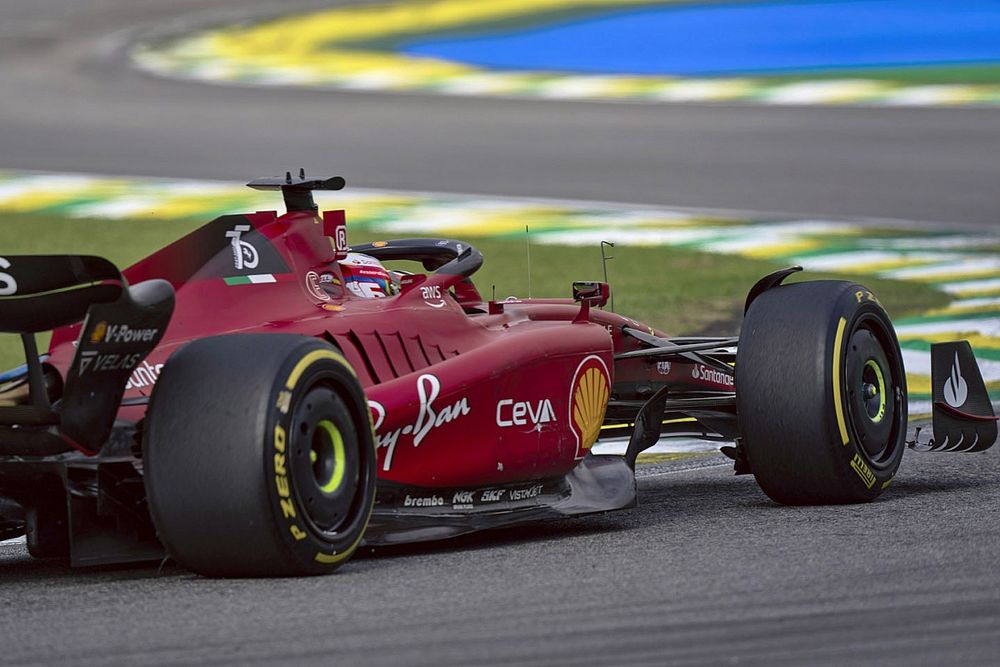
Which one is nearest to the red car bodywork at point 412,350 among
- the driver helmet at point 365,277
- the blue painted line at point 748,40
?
the driver helmet at point 365,277

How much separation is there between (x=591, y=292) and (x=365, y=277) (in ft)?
3.40

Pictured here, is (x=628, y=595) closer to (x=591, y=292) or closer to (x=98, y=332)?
(x=98, y=332)

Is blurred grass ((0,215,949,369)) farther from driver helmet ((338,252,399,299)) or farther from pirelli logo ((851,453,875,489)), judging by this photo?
driver helmet ((338,252,399,299))

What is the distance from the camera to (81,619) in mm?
5355

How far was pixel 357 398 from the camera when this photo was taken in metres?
6.21

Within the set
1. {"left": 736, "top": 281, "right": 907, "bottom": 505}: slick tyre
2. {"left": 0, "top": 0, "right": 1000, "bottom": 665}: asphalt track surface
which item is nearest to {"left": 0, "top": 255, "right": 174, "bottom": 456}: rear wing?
{"left": 0, "top": 0, "right": 1000, "bottom": 665}: asphalt track surface

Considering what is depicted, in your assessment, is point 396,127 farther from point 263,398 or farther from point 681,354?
point 263,398

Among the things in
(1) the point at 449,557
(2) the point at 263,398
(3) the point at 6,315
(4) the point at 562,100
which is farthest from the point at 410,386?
(4) the point at 562,100

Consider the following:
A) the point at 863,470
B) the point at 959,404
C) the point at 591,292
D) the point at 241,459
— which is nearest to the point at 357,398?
the point at 241,459

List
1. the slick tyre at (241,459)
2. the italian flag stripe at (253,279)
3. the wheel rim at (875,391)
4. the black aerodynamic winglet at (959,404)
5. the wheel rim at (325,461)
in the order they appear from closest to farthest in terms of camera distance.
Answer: the slick tyre at (241,459) < the wheel rim at (325,461) < the italian flag stripe at (253,279) < the wheel rim at (875,391) < the black aerodynamic winglet at (959,404)

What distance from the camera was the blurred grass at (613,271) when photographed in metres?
13.8

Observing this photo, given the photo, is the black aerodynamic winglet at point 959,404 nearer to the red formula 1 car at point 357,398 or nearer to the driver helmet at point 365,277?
the red formula 1 car at point 357,398

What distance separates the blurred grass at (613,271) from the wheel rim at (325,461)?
278 inches

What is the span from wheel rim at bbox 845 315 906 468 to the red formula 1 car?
0.04 ft
